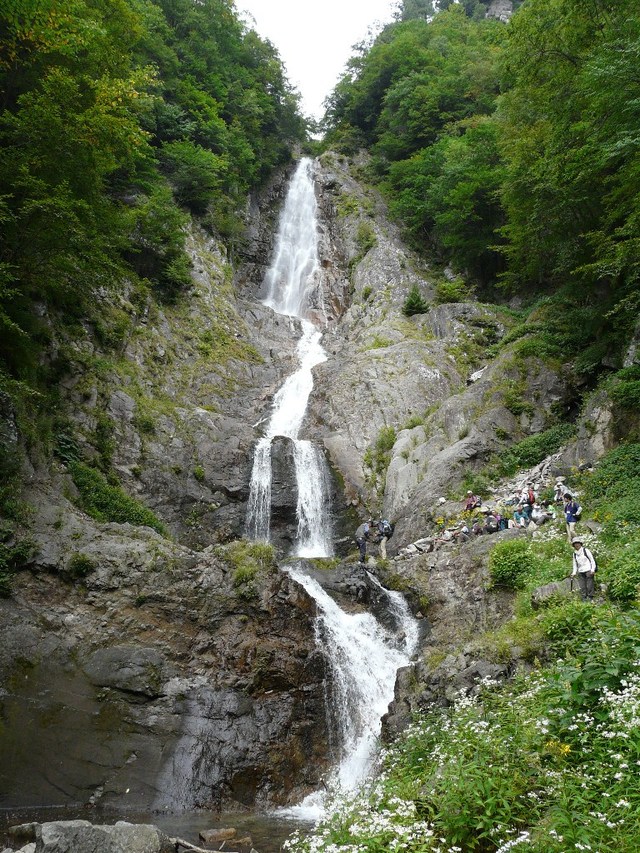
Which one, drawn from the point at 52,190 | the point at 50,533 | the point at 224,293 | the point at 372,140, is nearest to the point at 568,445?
the point at 50,533

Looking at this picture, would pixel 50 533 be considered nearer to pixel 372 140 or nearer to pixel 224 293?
pixel 224 293

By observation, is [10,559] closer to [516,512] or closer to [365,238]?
[516,512]

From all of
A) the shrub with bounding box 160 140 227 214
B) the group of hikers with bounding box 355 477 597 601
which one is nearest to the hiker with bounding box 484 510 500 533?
the group of hikers with bounding box 355 477 597 601

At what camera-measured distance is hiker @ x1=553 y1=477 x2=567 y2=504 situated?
41.2 feet

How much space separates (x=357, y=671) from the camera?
36.8 feet

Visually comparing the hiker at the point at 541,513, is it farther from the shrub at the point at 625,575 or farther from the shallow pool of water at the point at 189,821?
the shallow pool of water at the point at 189,821

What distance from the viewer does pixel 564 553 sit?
33.6ft

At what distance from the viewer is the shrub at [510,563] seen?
1039 centimetres

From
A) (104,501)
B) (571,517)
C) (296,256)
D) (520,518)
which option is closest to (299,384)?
(104,501)

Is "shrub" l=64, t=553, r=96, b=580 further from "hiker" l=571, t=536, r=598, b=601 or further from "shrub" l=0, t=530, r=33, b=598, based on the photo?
"hiker" l=571, t=536, r=598, b=601

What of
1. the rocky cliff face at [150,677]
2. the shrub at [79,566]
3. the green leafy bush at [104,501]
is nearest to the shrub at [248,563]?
the rocky cliff face at [150,677]

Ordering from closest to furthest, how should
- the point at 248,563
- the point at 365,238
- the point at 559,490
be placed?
the point at 248,563 < the point at 559,490 < the point at 365,238

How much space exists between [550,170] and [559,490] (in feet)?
29.9

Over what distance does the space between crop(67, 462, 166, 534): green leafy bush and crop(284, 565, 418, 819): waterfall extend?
15.4 ft
